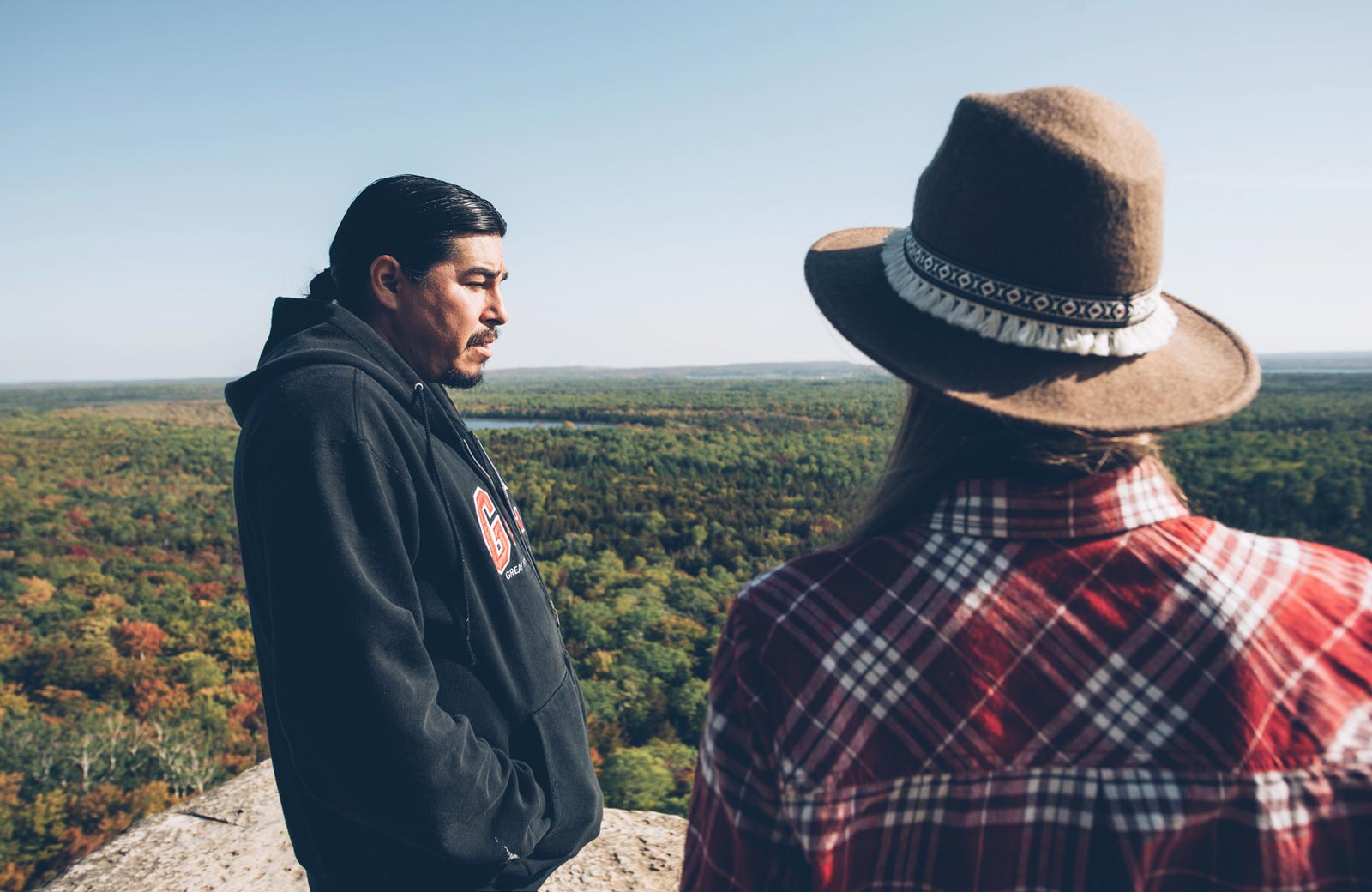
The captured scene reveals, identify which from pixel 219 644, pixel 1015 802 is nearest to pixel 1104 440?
pixel 1015 802

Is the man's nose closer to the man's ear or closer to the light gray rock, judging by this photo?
the man's ear

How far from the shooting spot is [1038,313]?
92cm

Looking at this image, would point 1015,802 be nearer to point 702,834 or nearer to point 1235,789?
point 1235,789

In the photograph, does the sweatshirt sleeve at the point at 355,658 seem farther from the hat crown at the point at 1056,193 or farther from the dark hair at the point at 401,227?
the hat crown at the point at 1056,193

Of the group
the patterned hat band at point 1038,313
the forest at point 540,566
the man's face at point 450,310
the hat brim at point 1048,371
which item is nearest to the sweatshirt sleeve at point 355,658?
the man's face at point 450,310

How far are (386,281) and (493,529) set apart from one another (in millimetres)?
681

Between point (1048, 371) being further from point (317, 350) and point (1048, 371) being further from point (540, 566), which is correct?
point (540, 566)

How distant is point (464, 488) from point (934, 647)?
3.74ft

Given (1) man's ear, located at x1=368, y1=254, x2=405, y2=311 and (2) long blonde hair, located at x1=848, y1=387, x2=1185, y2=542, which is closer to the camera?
(2) long blonde hair, located at x1=848, y1=387, x2=1185, y2=542

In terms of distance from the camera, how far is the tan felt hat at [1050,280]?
2.90 feet

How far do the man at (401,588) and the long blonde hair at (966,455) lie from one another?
855 millimetres

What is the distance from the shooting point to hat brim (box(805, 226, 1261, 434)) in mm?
875

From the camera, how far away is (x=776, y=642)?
88 cm

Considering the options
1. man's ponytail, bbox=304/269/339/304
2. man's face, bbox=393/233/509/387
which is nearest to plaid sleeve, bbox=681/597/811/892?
man's face, bbox=393/233/509/387
